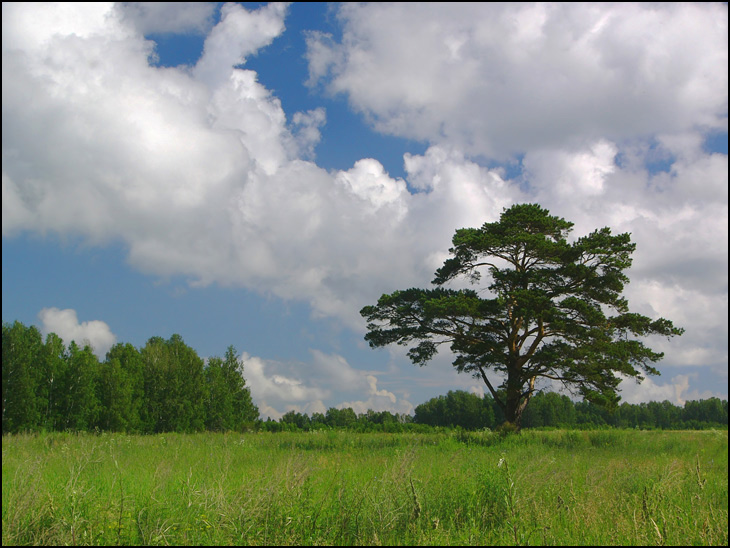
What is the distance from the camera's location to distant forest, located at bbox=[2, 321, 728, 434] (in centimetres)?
3038

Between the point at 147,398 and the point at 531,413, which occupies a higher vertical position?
the point at 147,398

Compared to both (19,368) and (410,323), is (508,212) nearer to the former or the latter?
(410,323)

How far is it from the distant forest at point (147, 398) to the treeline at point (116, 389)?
0.06m

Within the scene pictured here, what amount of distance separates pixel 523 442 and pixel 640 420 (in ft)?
90.2

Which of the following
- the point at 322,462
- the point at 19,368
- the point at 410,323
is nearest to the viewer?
the point at 322,462

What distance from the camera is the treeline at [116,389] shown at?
31.1m

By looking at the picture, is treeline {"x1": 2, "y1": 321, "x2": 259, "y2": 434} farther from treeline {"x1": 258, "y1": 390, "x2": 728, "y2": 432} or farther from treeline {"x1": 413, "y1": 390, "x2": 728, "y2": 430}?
treeline {"x1": 413, "y1": 390, "x2": 728, "y2": 430}

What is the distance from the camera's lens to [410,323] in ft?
70.9

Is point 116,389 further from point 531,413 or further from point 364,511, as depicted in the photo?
point 531,413

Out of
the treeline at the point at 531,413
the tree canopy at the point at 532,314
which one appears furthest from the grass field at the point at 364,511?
the treeline at the point at 531,413

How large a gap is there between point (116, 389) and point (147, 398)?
4.95 metres

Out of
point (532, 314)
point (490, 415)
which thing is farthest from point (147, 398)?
point (490, 415)

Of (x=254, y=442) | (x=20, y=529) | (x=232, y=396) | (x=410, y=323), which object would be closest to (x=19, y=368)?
(x=232, y=396)

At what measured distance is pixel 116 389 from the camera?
3578 cm
